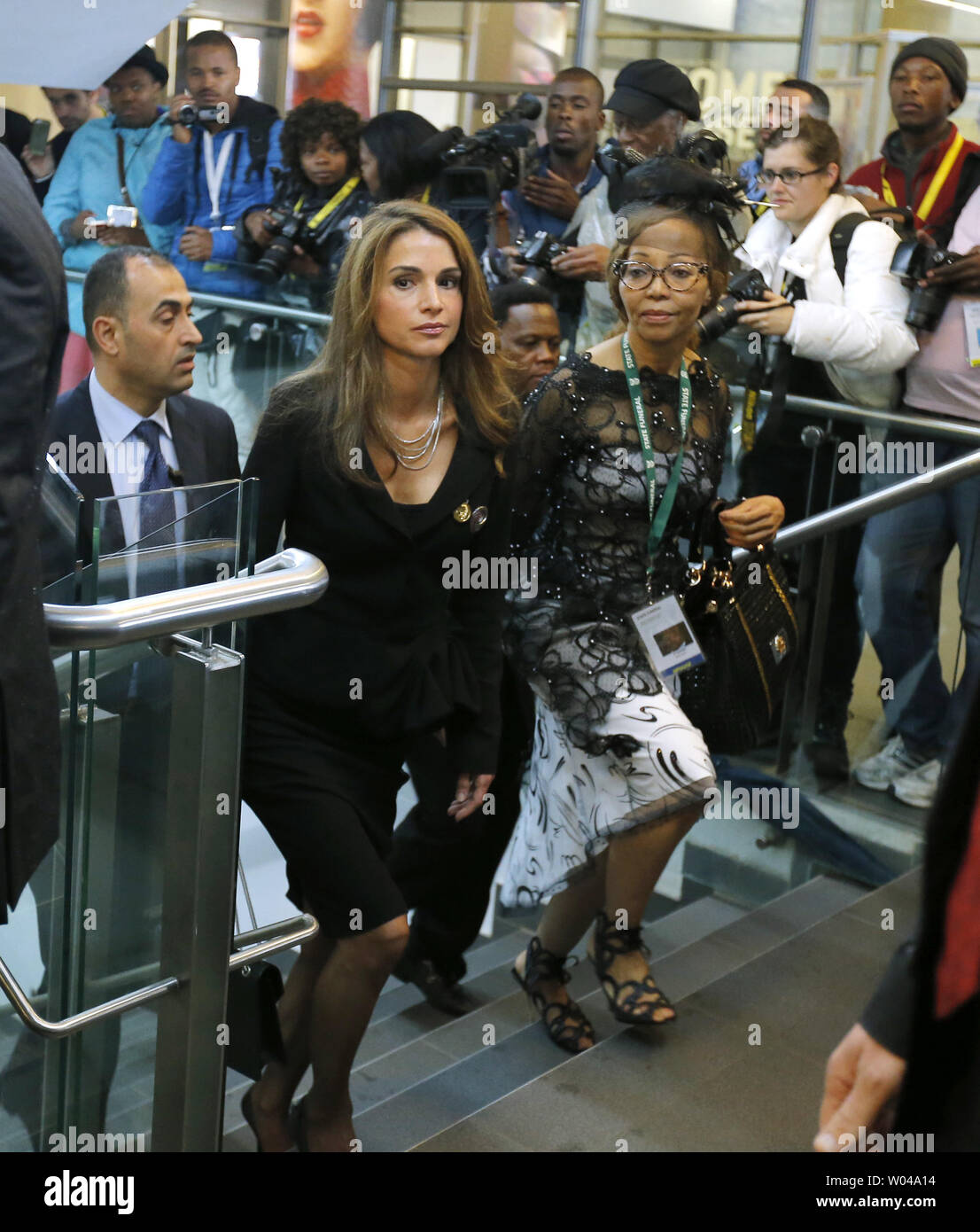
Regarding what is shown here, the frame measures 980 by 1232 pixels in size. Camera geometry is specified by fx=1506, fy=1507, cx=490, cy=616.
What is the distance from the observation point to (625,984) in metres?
2.89

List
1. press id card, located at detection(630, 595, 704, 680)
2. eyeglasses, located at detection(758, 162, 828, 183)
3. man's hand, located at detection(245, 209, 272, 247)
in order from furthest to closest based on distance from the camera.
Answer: man's hand, located at detection(245, 209, 272, 247) → eyeglasses, located at detection(758, 162, 828, 183) → press id card, located at detection(630, 595, 704, 680)

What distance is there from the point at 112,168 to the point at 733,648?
3580 millimetres

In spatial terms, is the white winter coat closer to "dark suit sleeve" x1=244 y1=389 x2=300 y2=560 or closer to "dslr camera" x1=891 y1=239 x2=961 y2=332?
"dslr camera" x1=891 y1=239 x2=961 y2=332

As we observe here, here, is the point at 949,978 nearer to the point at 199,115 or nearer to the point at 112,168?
the point at 199,115

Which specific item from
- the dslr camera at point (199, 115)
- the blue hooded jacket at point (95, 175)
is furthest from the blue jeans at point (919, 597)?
the blue hooded jacket at point (95, 175)

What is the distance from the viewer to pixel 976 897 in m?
1.06

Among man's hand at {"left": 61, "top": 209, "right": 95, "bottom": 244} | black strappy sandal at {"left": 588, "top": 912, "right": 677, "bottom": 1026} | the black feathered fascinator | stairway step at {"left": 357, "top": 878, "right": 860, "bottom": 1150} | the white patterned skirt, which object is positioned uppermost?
the black feathered fascinator

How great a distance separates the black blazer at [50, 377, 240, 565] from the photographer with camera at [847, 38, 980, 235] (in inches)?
75.9

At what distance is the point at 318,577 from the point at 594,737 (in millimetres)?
1032

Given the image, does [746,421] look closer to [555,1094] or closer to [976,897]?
[555,1094]

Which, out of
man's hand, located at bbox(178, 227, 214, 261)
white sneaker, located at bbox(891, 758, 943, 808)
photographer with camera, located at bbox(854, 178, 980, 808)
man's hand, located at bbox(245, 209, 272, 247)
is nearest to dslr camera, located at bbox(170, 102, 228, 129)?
man's hand, located at bbox(178, 227, 214, 261)

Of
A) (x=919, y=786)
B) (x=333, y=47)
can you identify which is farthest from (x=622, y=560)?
(x=333, y=47)

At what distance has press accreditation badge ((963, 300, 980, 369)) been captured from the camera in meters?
3.83

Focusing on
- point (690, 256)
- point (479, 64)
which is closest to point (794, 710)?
point (690, 256)
